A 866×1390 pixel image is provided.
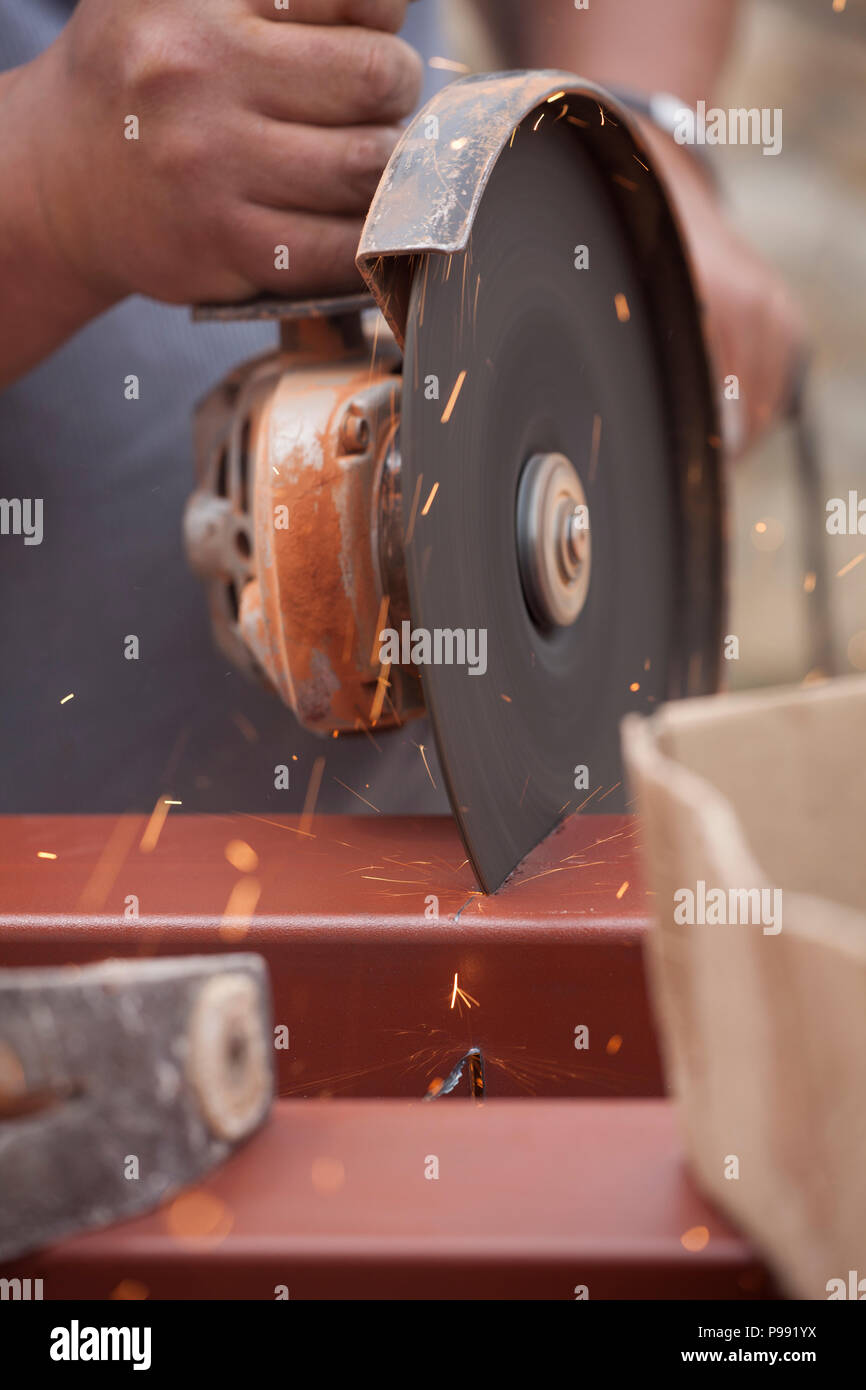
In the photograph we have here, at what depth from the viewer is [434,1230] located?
0.30 metres

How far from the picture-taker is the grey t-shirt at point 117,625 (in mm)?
1146

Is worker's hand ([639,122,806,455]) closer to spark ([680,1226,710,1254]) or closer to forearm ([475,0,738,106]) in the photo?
forearm ([475,0,738,106])

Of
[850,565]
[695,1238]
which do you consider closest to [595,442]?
[695,1238]

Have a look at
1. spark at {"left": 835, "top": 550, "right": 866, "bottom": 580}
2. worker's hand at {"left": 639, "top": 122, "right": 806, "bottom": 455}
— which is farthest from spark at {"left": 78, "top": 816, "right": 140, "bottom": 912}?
spark at {"left": 835, "top": 550, "right": 866, "bottom": 580}

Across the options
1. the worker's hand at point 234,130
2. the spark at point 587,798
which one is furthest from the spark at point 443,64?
the spark at point 587,798

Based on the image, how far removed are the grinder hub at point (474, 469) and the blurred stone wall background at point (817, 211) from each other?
2.49 meters

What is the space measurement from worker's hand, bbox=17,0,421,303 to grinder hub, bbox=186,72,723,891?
0.04 meters

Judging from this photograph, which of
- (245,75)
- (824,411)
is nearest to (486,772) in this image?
(245,75)

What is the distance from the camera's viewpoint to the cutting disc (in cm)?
61

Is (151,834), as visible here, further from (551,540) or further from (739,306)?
(739,306)

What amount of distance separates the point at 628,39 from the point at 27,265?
1.33 metres

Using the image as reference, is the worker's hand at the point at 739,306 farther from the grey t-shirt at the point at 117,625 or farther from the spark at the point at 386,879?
the spark at the point at 386,879
